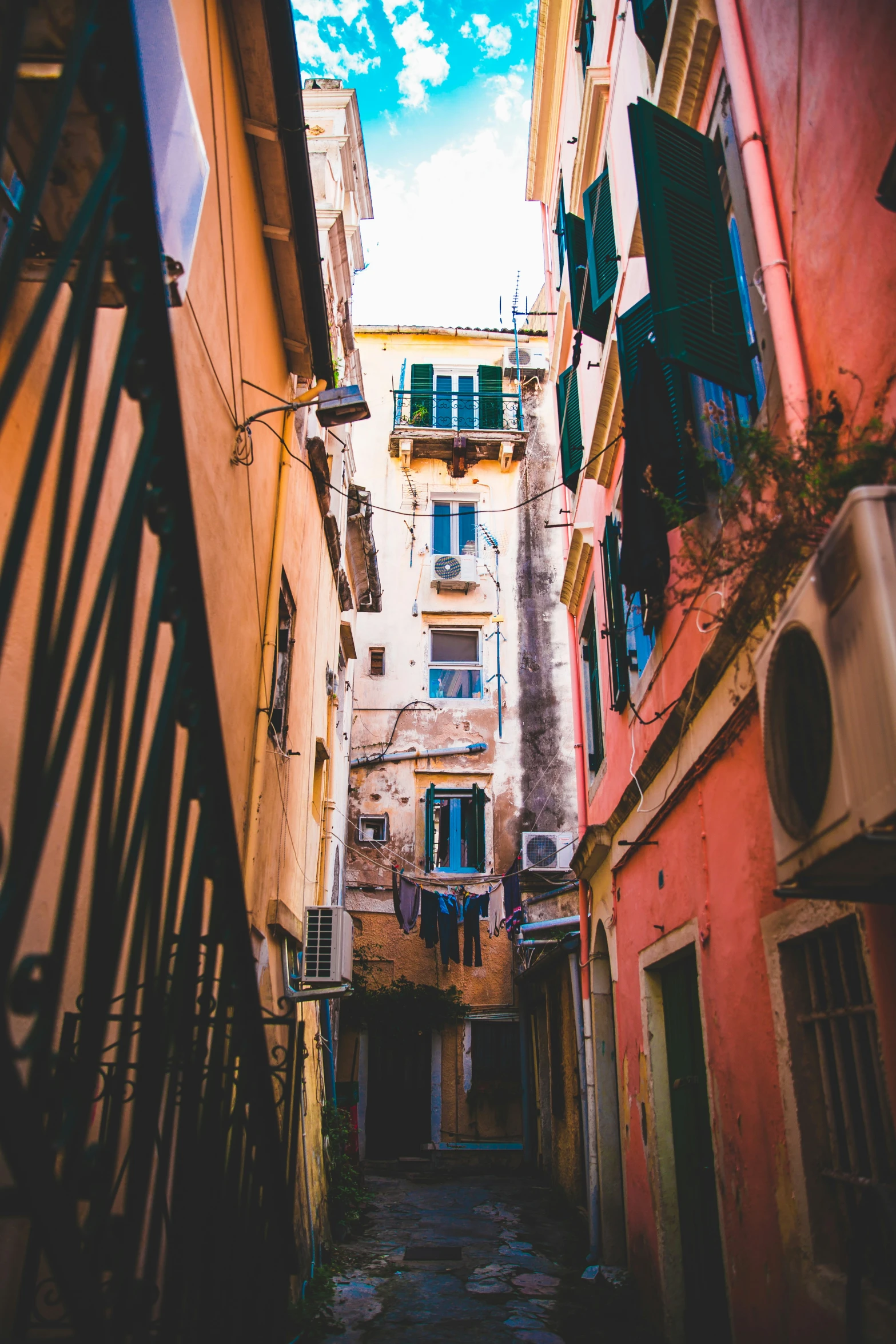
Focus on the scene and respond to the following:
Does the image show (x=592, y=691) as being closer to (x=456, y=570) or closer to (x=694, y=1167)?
(x=694, y=1167)

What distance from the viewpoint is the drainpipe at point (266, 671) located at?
721 cm

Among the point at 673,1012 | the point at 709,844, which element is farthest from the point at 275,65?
the point at 673,1012

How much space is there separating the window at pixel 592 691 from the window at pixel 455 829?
27.8 feet

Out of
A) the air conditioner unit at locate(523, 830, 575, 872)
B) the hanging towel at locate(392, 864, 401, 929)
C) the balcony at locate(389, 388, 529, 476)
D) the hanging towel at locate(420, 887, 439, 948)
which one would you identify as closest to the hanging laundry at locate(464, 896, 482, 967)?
the hanging towel at locate(420, 887, 439, 948)

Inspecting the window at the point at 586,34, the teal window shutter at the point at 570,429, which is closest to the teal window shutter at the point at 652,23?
the window at the point at 586,34

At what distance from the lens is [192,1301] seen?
8.48ft

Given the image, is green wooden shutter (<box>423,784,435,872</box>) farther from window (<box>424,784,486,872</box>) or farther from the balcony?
the balcony

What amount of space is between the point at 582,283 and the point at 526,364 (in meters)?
14.6

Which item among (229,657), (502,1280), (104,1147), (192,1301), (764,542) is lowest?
(502,1280)

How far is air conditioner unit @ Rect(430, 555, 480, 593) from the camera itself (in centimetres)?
2055

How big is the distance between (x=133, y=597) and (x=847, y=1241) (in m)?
3.49

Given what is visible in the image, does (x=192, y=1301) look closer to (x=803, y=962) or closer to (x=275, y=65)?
(x=803, y=962)

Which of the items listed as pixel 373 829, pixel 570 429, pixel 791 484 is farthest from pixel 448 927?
pixel 791 484

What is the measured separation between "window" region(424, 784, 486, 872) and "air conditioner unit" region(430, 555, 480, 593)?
4.81 m
